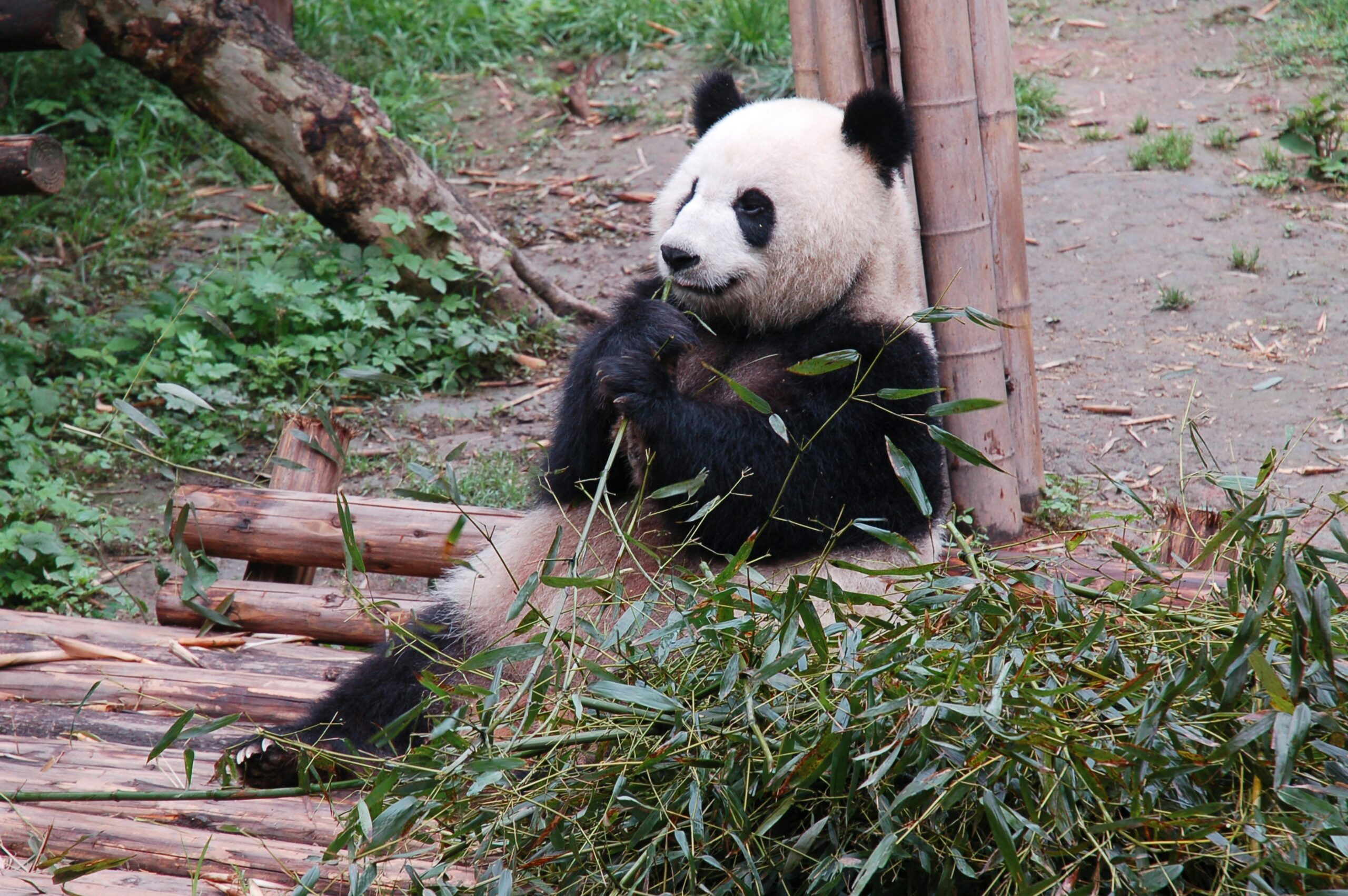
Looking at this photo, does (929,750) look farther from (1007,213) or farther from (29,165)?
(29,165)

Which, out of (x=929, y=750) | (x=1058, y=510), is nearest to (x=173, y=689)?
(x=929, y=750)

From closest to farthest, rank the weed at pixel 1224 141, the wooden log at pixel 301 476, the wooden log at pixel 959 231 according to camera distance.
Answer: the wooden log at pixel 959 231 < the wooden log at pixel 301 476 < the weed at pixel 1224 141

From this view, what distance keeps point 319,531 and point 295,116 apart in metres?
2.44

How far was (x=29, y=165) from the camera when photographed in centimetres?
403

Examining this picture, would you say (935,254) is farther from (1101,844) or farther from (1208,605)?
(1101,844)

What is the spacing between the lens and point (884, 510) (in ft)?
8.04

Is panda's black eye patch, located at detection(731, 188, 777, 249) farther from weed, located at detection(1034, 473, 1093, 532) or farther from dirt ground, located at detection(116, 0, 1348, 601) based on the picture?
weed, located at detection(1034, 473, 1093, 532)

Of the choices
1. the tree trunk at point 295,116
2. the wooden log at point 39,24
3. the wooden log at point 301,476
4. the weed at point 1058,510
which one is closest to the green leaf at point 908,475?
the weed at point 1058,510

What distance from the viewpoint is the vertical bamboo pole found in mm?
3352

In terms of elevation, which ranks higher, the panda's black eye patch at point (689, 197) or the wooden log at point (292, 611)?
the panda's black eye patch at point (689, 197)

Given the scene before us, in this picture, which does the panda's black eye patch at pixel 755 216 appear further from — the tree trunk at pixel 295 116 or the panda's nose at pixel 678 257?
the tree trunk at pixel 295 116

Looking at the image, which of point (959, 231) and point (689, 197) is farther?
point (959, 231)

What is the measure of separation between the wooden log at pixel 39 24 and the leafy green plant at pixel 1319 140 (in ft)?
19.2

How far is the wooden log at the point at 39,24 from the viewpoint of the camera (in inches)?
171
